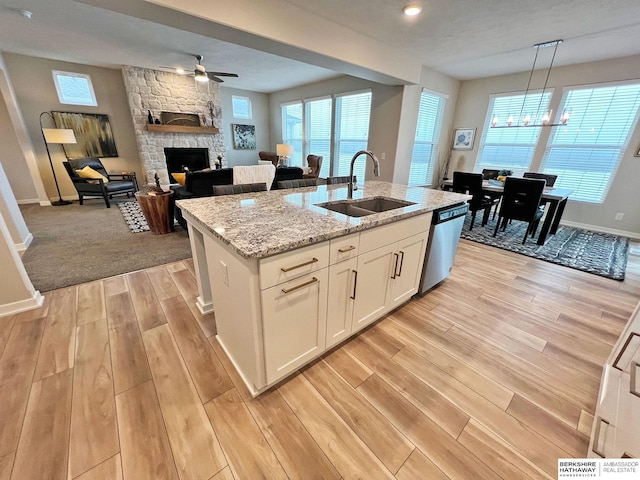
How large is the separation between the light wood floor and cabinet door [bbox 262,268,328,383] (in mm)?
207

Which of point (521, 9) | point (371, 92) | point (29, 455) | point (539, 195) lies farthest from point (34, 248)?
point (539, 195)

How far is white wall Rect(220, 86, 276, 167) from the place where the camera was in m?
7.13

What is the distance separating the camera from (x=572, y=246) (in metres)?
3.63

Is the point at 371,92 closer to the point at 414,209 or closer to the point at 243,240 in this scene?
the point at 414,209

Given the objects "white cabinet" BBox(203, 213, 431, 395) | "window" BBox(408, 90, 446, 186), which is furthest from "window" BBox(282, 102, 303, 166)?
"white cabinet" BBox(203, 213, 431, 395)

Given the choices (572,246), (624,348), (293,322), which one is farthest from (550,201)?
(293,322)

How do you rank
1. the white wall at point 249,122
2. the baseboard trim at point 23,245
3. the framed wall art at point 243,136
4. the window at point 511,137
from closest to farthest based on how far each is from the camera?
the baseboard trim at point 23,245
the window at point 511,137
the white wall at point 249,122
the framed wall art at point 243,136

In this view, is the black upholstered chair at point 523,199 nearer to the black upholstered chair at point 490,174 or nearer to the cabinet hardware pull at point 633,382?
the black upholstered chair at point 490,174

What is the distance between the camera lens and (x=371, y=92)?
4.88 meters

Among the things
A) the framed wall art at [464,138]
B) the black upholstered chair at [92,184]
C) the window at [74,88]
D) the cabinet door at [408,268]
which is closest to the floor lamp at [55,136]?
the black upholstered chair at [92,184]

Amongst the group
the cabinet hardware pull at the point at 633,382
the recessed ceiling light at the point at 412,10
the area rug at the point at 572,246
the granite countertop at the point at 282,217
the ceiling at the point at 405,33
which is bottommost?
the area rug at the point at 572,246

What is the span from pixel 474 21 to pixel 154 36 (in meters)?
4.24

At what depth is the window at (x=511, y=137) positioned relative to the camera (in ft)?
15.0

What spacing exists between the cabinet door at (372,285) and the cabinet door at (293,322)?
1.01 ft
